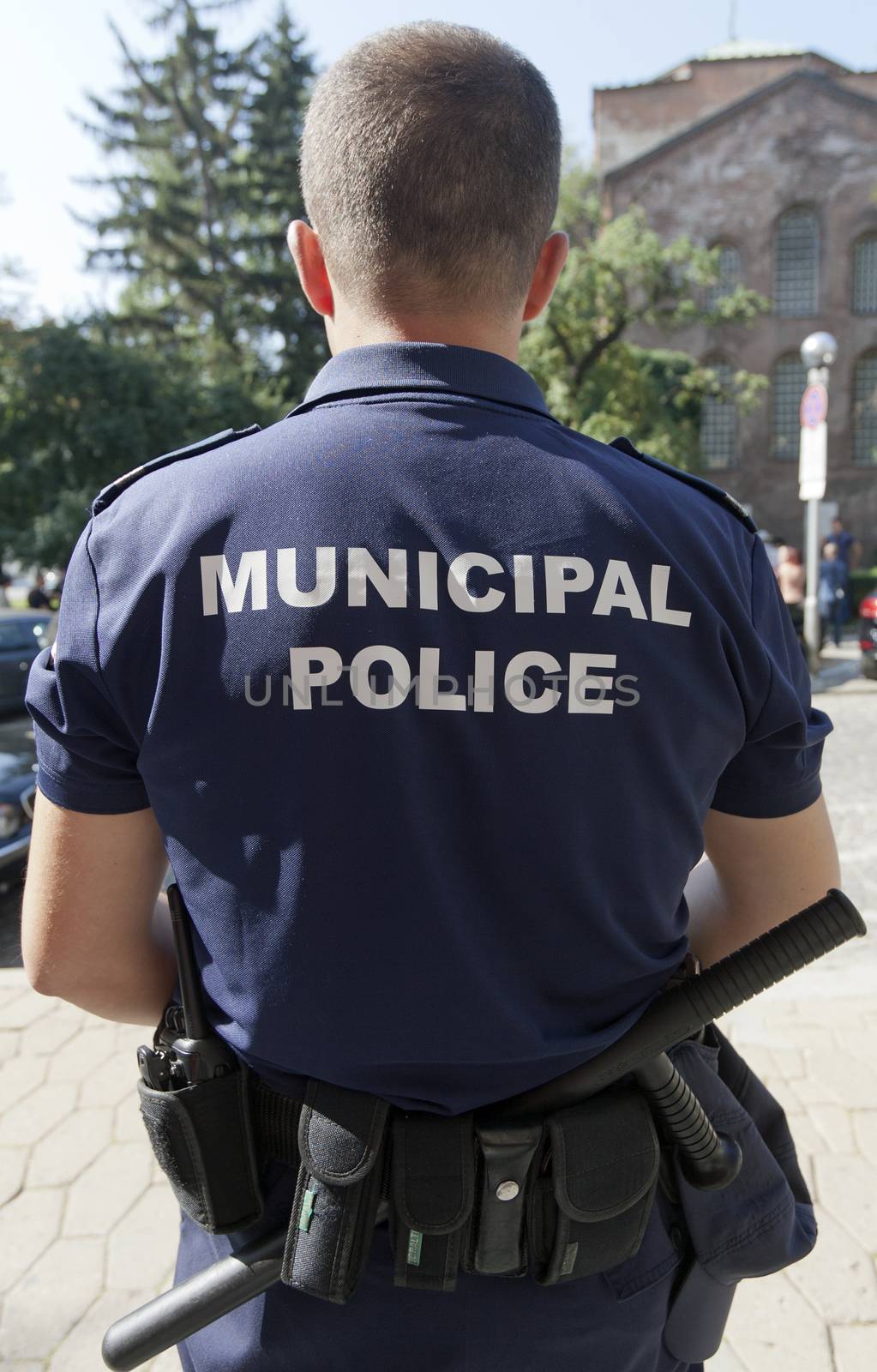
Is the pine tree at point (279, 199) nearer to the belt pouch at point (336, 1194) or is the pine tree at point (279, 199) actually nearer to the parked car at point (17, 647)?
the parked car at point (17, 647)

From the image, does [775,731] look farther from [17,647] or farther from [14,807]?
[17,647]

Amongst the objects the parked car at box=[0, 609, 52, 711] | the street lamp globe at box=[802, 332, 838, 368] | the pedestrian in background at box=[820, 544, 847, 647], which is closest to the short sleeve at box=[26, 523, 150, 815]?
the parked car at box=[0, 609, 52, 711]

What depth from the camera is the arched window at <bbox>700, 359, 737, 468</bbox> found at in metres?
30.8

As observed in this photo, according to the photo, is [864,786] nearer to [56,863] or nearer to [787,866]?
[787,866]

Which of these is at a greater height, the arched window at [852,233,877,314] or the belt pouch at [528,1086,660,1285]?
the arched window at [852,233,877,314]

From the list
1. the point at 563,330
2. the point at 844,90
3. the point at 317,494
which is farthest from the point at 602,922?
the point at 844,90

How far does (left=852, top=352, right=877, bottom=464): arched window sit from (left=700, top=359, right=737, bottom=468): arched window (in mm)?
3622

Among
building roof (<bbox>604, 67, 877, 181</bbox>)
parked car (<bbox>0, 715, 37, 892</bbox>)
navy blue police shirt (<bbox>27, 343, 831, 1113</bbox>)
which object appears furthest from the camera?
building roof (<bbox>604, 67, 877, 181</bbox>)

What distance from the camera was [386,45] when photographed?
3.93 feet

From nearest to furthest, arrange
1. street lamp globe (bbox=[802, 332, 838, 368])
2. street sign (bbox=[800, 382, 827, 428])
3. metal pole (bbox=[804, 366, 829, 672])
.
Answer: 1. street sign (bbox=[800, 382, 827, 428])
2. street lamp globe (bbox=[802, 332, 838, 368])
3. metal pole (bbox=[804, 366, 829, 672])

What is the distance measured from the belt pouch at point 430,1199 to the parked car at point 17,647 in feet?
31.0

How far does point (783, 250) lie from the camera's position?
30781mm

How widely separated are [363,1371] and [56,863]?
0.71m

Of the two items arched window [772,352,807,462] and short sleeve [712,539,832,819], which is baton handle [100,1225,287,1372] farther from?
arched window [772,352,807,462]
